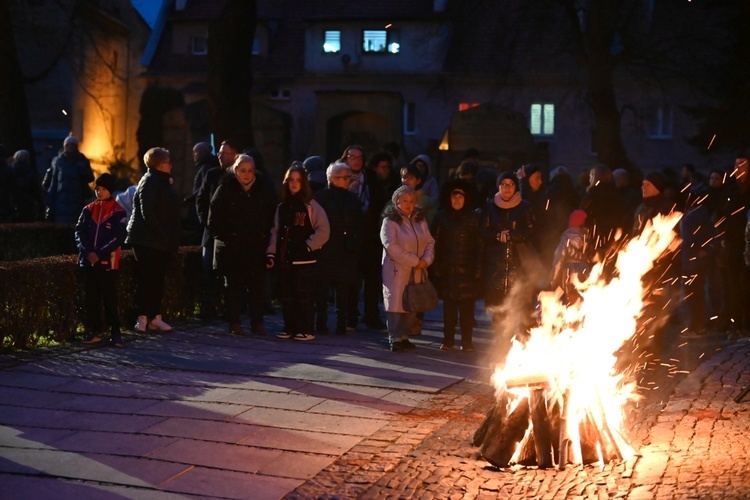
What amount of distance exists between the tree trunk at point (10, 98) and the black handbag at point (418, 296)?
16043mm

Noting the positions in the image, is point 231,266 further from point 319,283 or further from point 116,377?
point 116,377

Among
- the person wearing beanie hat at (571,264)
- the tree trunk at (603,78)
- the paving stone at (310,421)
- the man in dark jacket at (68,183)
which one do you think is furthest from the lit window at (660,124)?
the paving stone at (310,421)

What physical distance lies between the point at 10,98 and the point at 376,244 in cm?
1462

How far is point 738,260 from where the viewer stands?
16.3m

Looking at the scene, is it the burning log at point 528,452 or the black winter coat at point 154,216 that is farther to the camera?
the black winter coat at point 154,216

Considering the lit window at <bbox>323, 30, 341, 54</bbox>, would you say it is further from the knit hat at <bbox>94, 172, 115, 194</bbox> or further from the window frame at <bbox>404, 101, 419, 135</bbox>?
the knit hat at <bbox>94, 172, 115, 194</bbox>

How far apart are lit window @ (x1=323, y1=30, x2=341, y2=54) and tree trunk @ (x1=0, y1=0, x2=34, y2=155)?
29.4 meters

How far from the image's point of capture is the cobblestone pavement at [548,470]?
7.35 metres

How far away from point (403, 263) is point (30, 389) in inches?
178

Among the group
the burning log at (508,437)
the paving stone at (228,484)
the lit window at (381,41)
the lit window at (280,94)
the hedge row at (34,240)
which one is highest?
the lit window at (381,41)

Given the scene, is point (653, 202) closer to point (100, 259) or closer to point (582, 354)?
point (582, 354)

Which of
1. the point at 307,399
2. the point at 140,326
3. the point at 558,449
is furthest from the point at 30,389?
the point at 558,449

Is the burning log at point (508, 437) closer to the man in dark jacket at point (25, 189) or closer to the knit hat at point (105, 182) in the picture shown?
the knit hat at point (105, 182)

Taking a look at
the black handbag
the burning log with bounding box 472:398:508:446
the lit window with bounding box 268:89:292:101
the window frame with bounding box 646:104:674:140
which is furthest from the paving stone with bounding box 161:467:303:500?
the lit window with bounding box 268:89:292:101
